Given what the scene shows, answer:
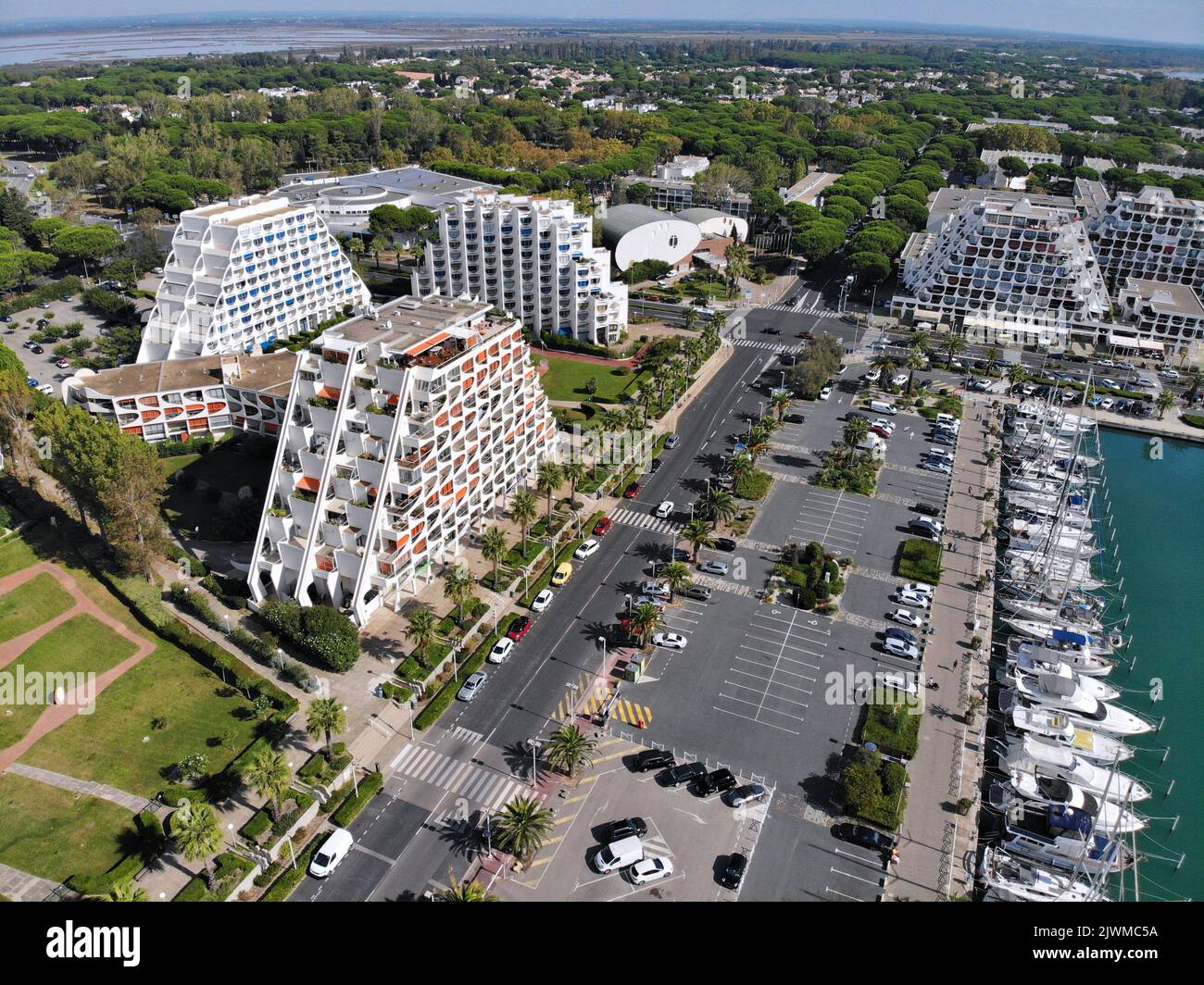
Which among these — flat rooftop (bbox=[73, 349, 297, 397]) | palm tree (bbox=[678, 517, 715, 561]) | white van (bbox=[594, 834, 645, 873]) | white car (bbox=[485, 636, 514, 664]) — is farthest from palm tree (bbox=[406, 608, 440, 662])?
flat rooftop (bbox=[73, 349, 297, 397])

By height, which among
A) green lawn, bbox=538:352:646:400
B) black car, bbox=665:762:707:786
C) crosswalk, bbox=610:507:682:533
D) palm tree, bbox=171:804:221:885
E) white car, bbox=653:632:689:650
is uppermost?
green lawn, bbox=538:352:646:400

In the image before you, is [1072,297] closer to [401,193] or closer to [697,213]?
[697,213]

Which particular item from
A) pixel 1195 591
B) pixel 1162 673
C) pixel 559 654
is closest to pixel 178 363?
pixel 559 654

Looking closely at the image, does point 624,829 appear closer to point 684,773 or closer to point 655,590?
point 684,773

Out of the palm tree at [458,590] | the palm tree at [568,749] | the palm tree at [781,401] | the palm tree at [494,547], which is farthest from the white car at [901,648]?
the palm tree at [781,401]

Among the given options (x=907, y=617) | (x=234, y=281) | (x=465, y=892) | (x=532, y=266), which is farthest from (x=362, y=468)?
(x=532, y=266)

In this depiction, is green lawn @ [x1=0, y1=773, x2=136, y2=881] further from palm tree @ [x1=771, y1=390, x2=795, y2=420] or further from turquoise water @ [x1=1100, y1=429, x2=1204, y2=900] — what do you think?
palm tree @ [x1=771, y1=390, x2=795, y2=420]
